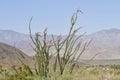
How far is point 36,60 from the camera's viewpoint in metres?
9.88

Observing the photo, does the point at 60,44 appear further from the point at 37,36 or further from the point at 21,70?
the point at 21,70

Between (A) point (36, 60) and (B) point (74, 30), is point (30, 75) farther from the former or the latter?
(B) point (74, 30)

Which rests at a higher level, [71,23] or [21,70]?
[71,23]

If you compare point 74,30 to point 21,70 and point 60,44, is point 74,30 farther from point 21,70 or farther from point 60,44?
point 21,70

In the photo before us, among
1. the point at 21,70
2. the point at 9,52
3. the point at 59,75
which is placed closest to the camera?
the point at 59,75

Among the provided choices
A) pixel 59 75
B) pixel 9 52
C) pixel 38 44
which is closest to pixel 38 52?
pixel 38 44

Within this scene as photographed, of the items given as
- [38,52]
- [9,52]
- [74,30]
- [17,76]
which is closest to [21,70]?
[17,76]

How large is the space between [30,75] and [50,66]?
2.30ft

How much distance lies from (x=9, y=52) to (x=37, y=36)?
11571 cm

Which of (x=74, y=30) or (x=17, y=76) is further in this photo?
(x=17, y=76)

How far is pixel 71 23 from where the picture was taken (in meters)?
9.66

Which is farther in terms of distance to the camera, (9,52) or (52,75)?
(9,52)

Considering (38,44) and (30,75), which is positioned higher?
(38,44)

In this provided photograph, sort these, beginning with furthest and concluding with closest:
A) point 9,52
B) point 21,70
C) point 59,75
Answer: point 9,52, point 21,70, point 59,75
